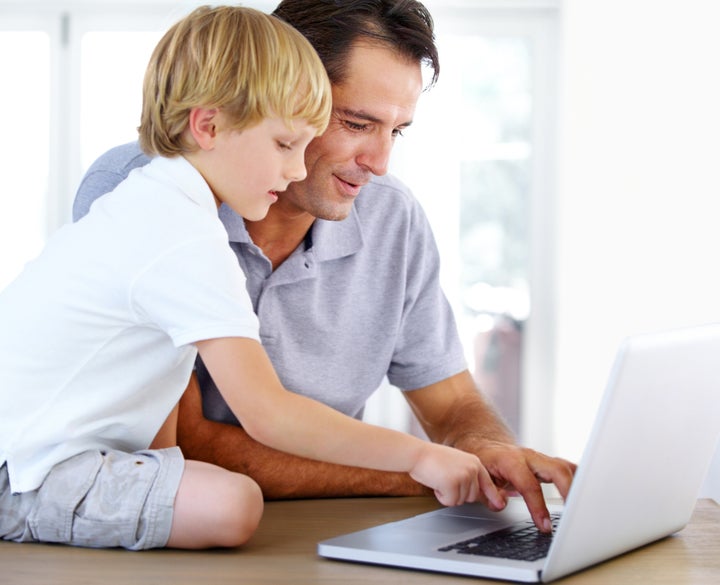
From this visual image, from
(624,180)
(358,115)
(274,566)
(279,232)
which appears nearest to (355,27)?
(358,115)

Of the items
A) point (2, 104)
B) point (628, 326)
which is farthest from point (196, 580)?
point (2, 104)

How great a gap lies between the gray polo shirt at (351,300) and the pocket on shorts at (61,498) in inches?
21.2

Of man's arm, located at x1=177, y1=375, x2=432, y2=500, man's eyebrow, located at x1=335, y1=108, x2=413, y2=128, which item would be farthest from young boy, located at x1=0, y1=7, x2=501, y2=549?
man's eyebrow, located at x1=335, y1=108, x2=413, y2=128

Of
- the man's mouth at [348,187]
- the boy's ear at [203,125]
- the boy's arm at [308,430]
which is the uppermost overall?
the boy's ear at [203,125]

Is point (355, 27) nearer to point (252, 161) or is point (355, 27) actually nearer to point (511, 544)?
point (252, 161)

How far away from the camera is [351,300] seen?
170 cm

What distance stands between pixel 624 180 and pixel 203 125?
3.13m

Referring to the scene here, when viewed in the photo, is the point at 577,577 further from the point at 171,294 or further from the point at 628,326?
the point at 628,326

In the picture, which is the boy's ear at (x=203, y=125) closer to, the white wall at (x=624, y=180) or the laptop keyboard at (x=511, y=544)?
the laptop keyboard at (x=511, y=544)

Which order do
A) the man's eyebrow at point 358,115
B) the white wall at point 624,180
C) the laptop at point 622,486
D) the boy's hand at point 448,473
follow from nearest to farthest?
the laptop at point 622,486 → the boy's hand at point 448,473 → the man's eyebrow at point 358,115 → the white wall at point 624,180

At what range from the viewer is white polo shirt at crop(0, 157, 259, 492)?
3.47ft

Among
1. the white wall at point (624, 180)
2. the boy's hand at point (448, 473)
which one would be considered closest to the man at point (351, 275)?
the boy's hand at point (448, 473)

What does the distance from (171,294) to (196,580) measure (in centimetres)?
29

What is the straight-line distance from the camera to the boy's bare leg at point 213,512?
1.02 meters
